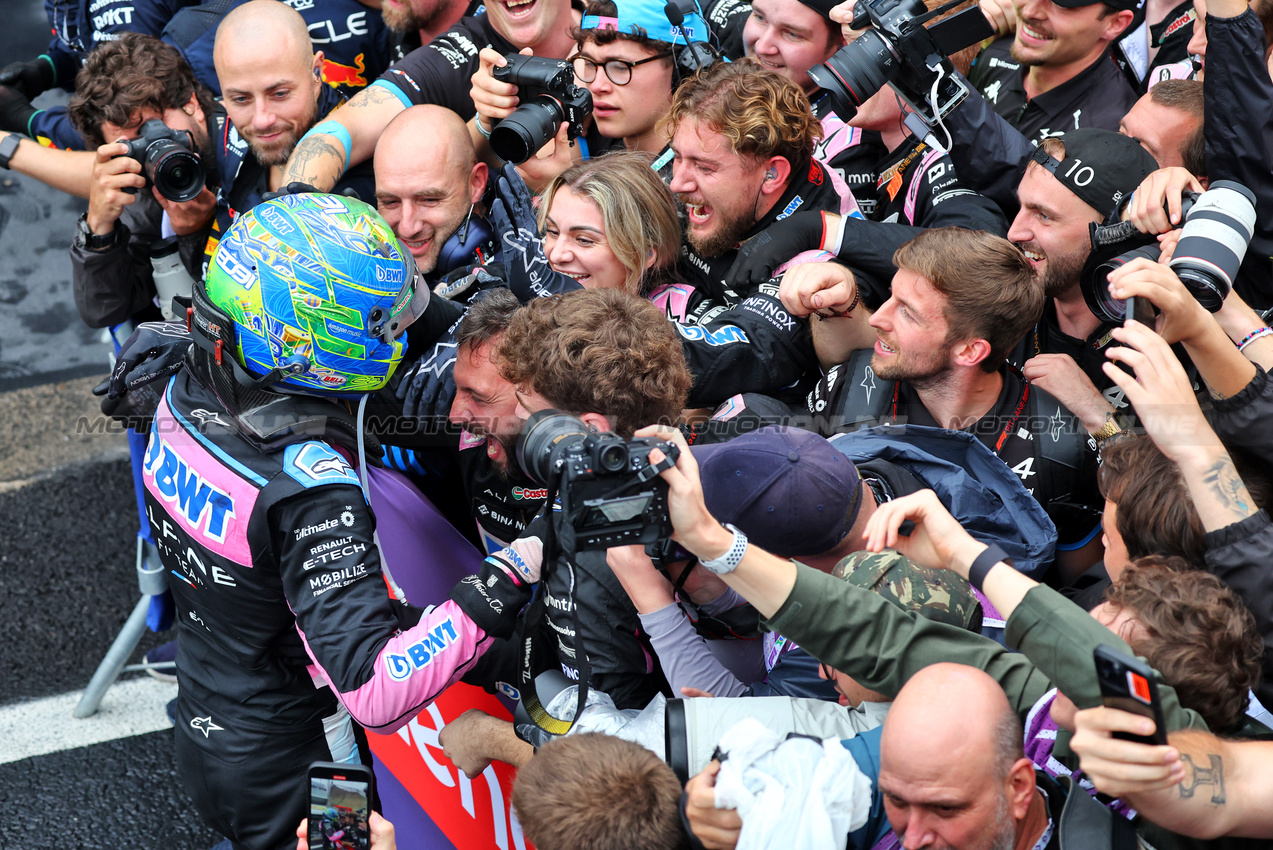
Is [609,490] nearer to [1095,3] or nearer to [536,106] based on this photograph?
[536,106]

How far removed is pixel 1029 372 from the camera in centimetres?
334

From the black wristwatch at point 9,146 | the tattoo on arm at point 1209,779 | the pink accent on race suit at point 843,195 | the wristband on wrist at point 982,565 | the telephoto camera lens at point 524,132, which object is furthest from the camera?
the black wristwatch at point 9,146

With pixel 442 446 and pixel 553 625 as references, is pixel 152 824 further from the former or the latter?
pixel 553 625

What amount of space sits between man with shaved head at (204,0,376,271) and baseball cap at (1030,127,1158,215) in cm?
291

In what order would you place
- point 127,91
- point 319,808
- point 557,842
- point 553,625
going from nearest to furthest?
1. point 557,842
2. point 319,808
3. point 553,625
4. point 127,91

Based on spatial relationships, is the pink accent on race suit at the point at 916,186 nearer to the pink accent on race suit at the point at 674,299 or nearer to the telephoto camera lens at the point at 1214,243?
the pink accent on race suit at the point at 674,299

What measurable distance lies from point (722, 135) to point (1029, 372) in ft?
4.67

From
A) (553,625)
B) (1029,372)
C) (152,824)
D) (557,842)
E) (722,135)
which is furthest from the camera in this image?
(152,824)

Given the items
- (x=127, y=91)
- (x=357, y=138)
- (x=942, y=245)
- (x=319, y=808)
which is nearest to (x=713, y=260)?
(x=942, y=245)

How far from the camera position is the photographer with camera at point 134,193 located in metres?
4.62

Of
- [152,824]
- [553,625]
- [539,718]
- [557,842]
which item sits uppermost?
[557,842]

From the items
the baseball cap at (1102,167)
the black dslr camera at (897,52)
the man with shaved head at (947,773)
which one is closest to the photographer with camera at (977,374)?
the baseball cap at (1102,167)

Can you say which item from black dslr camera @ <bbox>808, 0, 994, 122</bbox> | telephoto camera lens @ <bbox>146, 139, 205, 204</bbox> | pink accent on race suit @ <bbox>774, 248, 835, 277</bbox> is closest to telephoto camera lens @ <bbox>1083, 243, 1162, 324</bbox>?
pink accent on race suit @ <bbox>774, 248, 835, 277</bbox>

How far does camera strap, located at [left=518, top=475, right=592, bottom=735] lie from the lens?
233 centimetres
